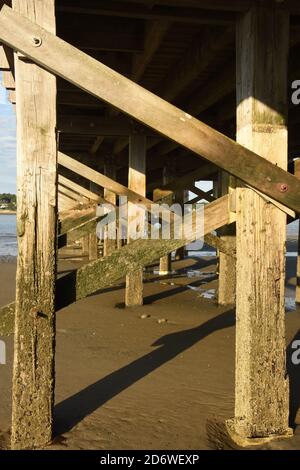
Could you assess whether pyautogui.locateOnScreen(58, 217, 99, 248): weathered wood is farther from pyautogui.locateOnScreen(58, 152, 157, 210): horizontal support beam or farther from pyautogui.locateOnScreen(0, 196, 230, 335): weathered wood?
pyautogui.locateOnScreen(0, 196, 230, 335): weathered wood

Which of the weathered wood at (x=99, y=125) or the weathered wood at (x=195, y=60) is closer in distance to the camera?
the weathered wood at (x=195, y=60)

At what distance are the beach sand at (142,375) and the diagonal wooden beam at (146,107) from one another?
1.69 m

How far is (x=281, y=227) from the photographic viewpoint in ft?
9.73

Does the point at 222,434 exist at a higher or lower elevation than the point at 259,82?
lower

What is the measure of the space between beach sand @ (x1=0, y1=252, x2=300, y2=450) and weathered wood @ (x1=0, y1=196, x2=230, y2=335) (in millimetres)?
948

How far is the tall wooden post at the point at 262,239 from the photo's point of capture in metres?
2.90

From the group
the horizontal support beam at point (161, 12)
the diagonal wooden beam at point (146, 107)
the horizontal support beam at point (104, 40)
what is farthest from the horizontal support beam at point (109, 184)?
the diagonal wooden beam at point (146, 107)

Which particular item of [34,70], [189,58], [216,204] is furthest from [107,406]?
[189,58]

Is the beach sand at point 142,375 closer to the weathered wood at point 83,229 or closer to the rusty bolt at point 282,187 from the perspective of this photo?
the weathered wood at point 83,229

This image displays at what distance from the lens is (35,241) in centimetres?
271

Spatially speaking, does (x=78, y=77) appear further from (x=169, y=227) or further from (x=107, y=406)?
(x=107, y=406)

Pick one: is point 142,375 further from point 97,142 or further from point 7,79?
point 97,142

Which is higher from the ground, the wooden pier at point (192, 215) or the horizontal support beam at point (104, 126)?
the horizontal support beam at point (104, 126)
